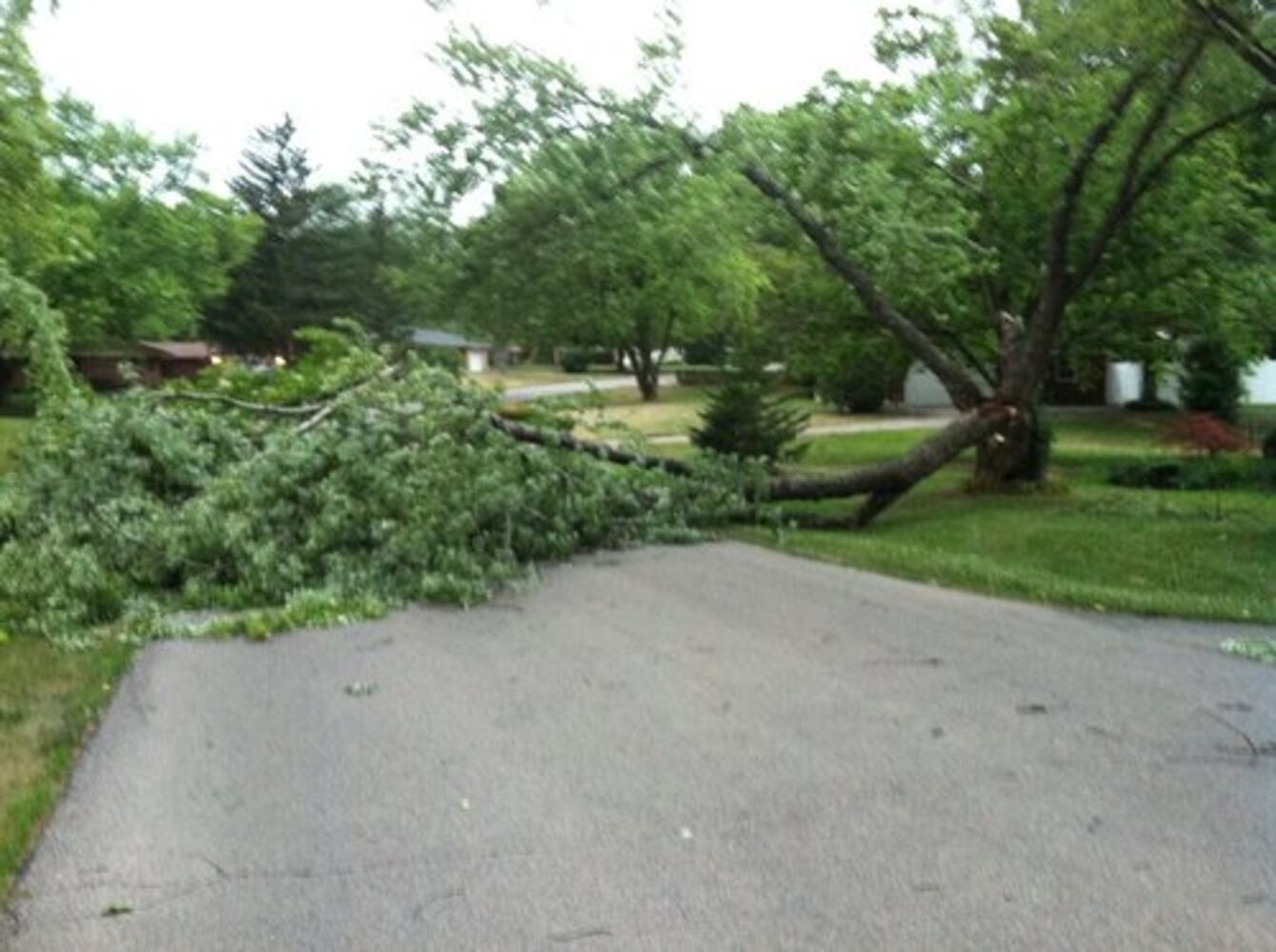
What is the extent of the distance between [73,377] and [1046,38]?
11.2 metres

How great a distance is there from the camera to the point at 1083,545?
1195 centimetres

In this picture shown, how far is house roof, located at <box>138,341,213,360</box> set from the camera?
183ft

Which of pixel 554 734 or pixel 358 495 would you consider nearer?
pixel 554 734

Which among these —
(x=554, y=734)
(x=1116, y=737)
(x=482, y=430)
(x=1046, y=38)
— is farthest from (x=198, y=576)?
(x=1046, y=38)

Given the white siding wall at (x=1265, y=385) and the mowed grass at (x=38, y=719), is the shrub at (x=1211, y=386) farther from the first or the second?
the mowed grass at (x=38, y=719)

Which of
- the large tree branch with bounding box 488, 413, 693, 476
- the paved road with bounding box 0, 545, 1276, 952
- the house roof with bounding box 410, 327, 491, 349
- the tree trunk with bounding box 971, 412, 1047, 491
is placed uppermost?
the house roof with bounding box 410, 327, 491, 349

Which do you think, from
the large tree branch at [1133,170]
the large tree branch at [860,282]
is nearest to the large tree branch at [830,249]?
the large tree branch at [860,282]

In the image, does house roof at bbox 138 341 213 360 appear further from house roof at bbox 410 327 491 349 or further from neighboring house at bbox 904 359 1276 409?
neighboring house at bbox 904 359 1276 409

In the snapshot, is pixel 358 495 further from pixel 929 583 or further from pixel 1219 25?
pixel 1219 25

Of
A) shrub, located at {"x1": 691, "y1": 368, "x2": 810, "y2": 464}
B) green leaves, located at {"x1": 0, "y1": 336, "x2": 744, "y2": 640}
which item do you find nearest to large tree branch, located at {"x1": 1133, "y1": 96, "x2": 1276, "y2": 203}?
green leaves, located at {"x1": 0, "y1": 336, "x2": 744, "y2": 640}

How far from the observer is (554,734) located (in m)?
5.68

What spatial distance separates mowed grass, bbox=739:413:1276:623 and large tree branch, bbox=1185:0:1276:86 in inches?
147

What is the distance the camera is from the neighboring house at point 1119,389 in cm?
3570

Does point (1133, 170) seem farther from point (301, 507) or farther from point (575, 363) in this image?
point (575, 363)
